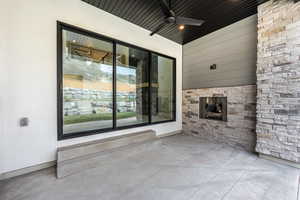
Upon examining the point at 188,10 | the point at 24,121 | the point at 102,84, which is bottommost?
the point at 24,121

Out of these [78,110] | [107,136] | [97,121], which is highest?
[78,110]

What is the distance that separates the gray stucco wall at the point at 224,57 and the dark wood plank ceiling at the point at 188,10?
28 cm

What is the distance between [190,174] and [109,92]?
8.50 feet

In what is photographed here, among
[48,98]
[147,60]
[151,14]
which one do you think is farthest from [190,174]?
[151,14]

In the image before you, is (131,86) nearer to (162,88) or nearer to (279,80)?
(162,88)

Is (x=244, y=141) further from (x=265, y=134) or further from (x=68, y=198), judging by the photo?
(x=68, y=198)

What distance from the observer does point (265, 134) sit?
297 centimetres

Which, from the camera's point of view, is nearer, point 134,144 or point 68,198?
point 68,198

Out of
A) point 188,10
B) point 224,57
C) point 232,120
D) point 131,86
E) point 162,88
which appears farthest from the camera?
point 162,88

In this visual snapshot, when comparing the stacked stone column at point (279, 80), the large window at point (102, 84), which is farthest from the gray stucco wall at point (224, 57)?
the large window at point (102, 84)

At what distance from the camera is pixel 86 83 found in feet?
11.2

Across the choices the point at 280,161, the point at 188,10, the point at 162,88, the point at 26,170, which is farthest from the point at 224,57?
the point at 26,170

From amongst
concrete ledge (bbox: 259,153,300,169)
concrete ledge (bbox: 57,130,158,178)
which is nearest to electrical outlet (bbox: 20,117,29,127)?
concrete ledge (bbox: 57,130,158,178)

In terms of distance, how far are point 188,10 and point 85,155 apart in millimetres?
3979
